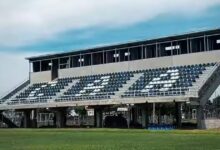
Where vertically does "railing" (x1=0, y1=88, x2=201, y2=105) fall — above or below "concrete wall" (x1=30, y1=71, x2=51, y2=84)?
below

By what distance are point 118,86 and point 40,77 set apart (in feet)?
85.4

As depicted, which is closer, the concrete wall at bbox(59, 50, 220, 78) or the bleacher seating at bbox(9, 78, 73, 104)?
the concrete wall at bbox(59, 50, 220, 78)

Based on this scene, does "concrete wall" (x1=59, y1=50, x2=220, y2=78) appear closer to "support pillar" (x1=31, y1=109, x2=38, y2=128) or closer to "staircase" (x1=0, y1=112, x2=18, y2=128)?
"support pillar" (x1=31, y1=109, x2=38, y2=128)

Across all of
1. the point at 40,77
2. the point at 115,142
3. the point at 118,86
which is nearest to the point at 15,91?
the point at 40,77

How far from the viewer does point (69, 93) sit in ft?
261

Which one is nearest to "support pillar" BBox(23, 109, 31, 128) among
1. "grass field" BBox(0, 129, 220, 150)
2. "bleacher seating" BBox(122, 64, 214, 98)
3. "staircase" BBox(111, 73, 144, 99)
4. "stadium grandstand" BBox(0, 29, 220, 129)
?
"stadium grandstand" BBox(0, 29, 220, 129)

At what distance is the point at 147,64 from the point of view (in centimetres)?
7775

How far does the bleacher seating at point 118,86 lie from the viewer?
213 feet

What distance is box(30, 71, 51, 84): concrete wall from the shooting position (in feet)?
305

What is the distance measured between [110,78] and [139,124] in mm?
9227

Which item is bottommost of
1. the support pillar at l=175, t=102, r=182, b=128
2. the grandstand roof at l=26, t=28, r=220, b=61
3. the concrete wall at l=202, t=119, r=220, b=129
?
the concrete wall at l=202, t=119, r=220, b=129

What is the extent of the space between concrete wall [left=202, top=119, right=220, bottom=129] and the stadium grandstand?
133 millimetres

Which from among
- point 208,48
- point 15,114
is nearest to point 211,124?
point 208,48

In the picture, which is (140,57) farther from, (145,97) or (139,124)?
(145,97)
